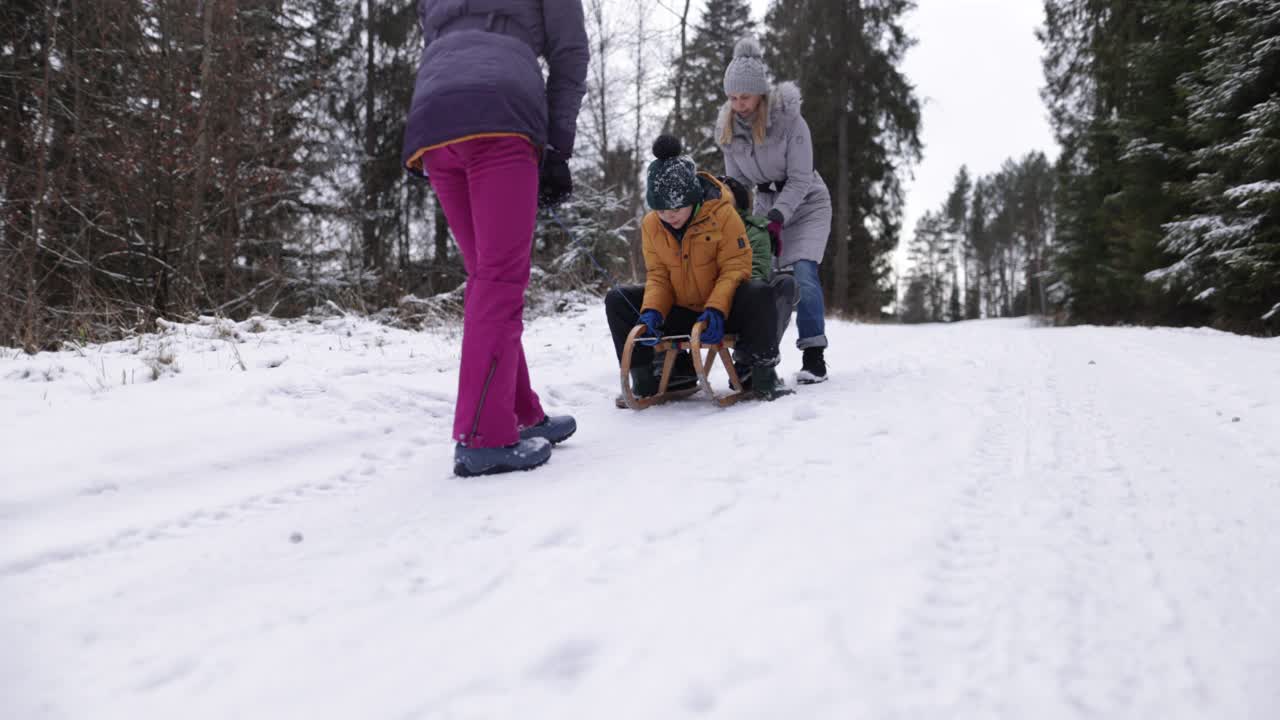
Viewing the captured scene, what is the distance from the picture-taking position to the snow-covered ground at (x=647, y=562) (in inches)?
42.4

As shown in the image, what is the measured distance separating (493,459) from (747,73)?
2.88 metres

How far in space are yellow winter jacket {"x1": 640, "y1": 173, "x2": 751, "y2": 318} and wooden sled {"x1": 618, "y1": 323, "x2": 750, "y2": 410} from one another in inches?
8.2

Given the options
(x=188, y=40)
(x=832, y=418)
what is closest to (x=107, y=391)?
(x=832, y=418)

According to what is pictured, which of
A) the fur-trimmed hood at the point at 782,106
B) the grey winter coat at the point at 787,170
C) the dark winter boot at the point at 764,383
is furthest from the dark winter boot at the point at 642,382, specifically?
the fur-trimmed hood at the point at 782,106

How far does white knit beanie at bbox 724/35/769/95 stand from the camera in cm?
390

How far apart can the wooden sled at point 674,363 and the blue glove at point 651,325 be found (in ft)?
0.09

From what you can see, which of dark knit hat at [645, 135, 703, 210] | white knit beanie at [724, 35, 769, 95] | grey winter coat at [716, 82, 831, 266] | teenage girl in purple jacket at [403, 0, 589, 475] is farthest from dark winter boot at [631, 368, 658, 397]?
white knit beanie at [724, 35, 769, 95]

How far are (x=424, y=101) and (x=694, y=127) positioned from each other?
46.2 ft

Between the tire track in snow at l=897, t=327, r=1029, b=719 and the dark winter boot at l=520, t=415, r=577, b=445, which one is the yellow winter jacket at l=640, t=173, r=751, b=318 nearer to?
the dark winter boot at l=520, t=415, r=577, b=445

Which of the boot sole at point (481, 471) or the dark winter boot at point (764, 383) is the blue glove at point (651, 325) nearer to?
the dark winter boot at point (764, 383)

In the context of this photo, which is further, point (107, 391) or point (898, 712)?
point (107, 391)

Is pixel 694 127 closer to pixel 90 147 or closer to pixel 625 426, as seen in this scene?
pixel 90 147

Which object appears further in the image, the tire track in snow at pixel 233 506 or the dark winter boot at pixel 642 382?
the dark winter boot at pixel 642 382

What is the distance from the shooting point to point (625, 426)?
3141 mm
